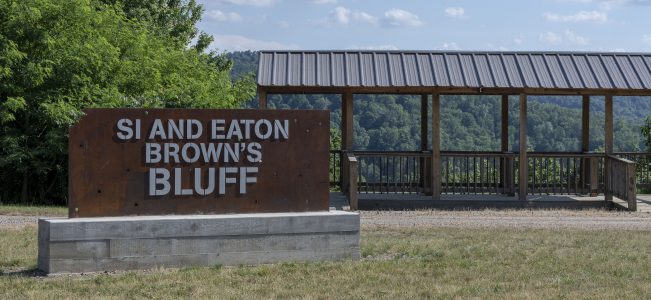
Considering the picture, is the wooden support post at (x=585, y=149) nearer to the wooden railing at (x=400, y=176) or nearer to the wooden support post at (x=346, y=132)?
the wooden railing at (x=400, y=176)

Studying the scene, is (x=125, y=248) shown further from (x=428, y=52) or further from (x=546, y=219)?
(x=428, y=52)

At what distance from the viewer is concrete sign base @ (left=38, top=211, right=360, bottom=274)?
33.7 feet

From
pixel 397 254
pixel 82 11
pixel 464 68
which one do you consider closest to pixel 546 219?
pixel 464 68

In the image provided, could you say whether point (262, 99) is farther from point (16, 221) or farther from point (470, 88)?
point (16, 221)

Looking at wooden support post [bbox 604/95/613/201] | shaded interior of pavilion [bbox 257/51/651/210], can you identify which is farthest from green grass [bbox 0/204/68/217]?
wooden support post [bbox 604/95/613/201]

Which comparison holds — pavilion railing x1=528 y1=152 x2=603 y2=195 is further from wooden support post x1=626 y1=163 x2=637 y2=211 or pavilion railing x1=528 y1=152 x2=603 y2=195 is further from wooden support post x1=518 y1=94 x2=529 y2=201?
wooden support post x1=626 y1=163 x2=637 y2=211

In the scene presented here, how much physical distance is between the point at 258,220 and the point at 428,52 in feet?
34.2

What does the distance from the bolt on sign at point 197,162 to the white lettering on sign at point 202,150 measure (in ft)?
0.04

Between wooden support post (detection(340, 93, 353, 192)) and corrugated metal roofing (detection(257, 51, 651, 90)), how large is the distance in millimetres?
618

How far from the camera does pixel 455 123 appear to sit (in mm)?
84500

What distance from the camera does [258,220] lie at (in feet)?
36.4

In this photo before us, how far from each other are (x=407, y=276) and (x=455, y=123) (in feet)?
246

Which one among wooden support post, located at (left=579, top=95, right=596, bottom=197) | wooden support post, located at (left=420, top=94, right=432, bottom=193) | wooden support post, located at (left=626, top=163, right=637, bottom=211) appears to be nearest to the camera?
wooden support post, located at (left=626, top=163, right=637, bottom=211)

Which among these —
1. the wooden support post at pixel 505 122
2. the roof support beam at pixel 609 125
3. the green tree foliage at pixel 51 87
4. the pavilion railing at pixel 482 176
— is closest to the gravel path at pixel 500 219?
the pavilion railing at pixel 482 176
